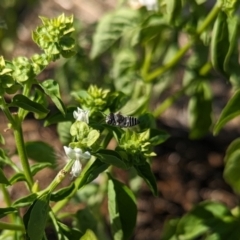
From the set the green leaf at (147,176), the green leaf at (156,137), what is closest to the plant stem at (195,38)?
the green leaf at (156,137)

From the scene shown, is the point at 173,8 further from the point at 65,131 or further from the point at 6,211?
the point at 6,211

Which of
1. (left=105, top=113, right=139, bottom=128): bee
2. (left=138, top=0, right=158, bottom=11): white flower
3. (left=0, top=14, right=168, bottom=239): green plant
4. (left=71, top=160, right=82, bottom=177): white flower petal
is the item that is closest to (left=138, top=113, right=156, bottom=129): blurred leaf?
(left=0, top=14, right=168, bottom=239): green plant

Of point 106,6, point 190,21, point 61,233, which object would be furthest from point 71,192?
point 106,6

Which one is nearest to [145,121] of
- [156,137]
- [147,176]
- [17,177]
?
[156,137]

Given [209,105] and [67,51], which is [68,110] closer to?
[67,51]

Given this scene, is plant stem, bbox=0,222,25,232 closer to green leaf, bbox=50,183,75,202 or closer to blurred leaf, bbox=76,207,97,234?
green leaf, bbox=50,183,75,202

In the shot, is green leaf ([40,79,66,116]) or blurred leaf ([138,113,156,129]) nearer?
green leaf ([40,79,66,116])

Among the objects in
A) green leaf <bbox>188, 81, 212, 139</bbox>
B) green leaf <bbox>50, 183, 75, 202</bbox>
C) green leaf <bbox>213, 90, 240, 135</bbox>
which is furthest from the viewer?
green leaf <bbox>188, 81, 212, 139</bbox>
